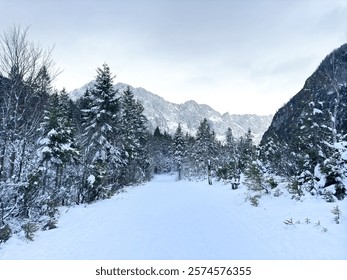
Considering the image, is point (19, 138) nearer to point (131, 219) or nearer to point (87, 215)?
point (87, 215)

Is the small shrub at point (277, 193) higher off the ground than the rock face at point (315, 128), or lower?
lower

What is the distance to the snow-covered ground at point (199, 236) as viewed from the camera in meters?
6.08

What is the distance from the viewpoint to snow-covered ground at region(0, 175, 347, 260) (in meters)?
6.08

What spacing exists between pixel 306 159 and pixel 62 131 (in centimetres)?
1350

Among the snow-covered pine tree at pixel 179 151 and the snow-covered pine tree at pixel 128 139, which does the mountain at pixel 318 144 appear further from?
the snow-covered pine tree at pixel 179 151

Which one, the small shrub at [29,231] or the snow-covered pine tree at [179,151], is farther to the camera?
the snow-covered pine tree at [179,151]

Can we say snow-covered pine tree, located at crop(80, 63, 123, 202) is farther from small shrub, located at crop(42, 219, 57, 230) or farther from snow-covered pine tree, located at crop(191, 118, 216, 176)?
snow-covered pine tree, located at crop(191, 118, 216, 176)

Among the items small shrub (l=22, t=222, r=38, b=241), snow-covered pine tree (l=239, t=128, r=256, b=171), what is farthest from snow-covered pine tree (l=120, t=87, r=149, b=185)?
small shrub (l=22, t=222, r=38, b=241)

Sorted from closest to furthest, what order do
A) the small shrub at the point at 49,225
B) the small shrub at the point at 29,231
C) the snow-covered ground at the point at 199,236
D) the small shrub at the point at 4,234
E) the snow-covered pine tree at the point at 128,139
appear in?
the snow-covered ground at the point at 199,236, the small shrub at the point at 4,234, the small shrub at the point at 29,231, the small shrub at the point at 49,225, the snow-covered pine tree at the point at 128,139

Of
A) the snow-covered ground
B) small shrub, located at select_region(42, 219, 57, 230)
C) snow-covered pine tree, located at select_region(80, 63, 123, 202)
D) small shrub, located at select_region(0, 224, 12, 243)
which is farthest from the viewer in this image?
snow-covered pine tree, located at select_region(80, 63, 123, 202)

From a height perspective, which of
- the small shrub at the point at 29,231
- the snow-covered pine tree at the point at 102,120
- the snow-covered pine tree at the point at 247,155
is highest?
the snow-covered pine tree at the point at 102,120

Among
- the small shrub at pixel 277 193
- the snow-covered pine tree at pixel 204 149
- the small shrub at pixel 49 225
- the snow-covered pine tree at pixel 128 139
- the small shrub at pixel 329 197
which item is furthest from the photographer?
the snow-covered pine tree at pixel 204 149

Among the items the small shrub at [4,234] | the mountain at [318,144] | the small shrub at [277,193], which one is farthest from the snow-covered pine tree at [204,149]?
the small shrub at [4,234]
